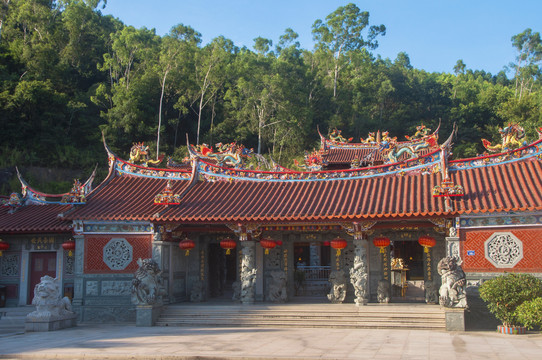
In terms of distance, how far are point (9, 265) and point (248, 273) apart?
809cm

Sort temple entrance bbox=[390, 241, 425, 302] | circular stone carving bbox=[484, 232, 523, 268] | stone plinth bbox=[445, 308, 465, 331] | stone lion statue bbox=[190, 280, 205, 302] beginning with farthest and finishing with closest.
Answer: temple entrance bbox=[390, 241, 425, 302]
stone lion statue bbox=[190, 280, 205, 302]
circular stone carving bbox=[484, 232, 523, 268]
stone plinth bbox=[445, 308, 465, 331]

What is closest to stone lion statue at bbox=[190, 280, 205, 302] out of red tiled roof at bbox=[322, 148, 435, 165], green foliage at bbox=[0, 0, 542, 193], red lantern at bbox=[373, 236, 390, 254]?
red lantern at bbox=[373, 236, 390, 254]

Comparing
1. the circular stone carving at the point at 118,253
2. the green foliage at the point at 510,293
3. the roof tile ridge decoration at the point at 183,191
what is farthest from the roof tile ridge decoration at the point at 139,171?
the green foliage at the point at 510,293

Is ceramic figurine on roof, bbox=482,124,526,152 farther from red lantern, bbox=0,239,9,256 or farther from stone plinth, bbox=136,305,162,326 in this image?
Result: red lantern, bbox=0,239,9,256

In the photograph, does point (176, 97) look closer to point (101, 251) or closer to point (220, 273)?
point (220, 273)

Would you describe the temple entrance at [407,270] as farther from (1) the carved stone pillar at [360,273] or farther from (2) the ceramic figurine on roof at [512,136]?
(2) the ceramic figurine on roof at [512,136]

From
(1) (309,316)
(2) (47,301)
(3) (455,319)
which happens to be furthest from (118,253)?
(3) (455,319)

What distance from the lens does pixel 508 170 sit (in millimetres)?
13602

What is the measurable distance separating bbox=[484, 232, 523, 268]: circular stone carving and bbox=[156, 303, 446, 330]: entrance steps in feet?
5.91

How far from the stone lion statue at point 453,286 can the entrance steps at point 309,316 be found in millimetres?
664

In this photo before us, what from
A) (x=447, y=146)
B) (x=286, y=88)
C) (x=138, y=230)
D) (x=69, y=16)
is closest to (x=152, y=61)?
(x=69, y=16)

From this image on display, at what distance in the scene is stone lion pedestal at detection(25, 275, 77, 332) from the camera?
12234 millimetres

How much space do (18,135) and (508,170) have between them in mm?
27168

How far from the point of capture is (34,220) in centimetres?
1548
